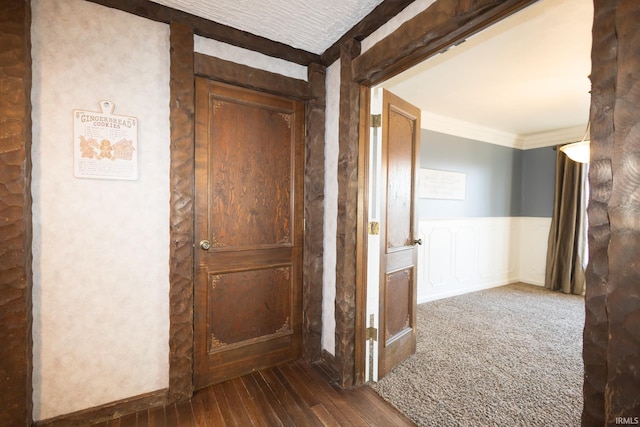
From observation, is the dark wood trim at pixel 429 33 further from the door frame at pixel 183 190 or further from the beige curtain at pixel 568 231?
the beige curtain at pixel 568 231

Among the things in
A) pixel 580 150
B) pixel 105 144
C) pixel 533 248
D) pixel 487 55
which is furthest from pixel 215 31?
pixel 533 248

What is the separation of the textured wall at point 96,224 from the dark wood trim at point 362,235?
1301 mm

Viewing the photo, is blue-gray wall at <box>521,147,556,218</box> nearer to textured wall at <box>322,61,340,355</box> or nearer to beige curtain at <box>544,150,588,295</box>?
beige curtain at <box>544,150,588,295</box>

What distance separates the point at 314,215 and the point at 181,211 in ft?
3.26

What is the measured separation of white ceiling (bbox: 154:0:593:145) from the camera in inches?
72.3

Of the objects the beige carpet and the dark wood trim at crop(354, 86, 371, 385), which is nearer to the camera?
the beige carpet

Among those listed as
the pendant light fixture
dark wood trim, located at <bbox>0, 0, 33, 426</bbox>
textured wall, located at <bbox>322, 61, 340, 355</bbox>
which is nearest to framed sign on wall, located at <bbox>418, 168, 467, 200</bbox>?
the pendant light fixture

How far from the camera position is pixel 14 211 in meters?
1.46

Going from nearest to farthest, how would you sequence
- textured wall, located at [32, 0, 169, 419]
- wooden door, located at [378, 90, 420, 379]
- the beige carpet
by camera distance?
1. textured wall, located at [32, 0, 169, 419]
2. the beige carpet
3. wooden door, located at [378, 90, 420, 379]

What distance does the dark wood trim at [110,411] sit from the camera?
1.65 meters

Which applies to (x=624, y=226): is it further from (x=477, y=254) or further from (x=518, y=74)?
(x=477, y=254)

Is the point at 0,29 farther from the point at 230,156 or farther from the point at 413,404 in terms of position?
the point at 413,404

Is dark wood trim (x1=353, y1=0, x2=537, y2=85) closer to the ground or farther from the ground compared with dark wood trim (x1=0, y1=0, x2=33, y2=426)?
farther from the ground

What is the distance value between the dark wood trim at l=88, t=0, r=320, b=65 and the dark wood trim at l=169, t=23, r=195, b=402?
0.07 meters
